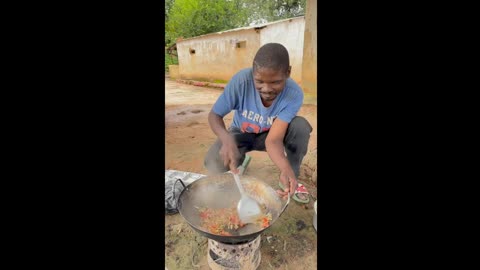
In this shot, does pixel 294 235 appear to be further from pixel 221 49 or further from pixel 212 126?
pixel 221 49

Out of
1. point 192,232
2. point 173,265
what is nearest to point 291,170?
point 192,232

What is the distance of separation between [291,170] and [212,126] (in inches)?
21.3

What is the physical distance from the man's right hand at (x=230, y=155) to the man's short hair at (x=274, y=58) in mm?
462

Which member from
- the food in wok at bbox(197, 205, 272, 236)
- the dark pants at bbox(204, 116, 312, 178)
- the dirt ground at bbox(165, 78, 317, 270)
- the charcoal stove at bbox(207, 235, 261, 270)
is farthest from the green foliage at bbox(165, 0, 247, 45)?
the charcoal stove at bbox(207, 235, 261, 270)

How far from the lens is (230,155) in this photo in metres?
1.66

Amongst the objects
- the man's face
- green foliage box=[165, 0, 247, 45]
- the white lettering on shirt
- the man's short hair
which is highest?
green foliage box=[165, 0, 247, 45]

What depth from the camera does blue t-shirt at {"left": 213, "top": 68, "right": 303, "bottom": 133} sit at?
1.57 m

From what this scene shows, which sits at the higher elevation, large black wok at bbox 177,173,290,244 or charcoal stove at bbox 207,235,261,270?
large black wok at bbox 177,173,290,244

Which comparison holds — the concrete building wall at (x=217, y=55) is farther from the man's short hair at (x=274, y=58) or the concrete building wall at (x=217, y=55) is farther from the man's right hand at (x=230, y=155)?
the man's right hand at (x=230, y=155)

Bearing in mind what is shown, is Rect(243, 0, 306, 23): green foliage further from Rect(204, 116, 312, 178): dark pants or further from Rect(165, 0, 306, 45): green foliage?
Rect(204, 116, 312, 178): dark pants

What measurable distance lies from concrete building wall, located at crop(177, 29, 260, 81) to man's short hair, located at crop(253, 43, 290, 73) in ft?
0.19

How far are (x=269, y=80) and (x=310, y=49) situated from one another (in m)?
0.29

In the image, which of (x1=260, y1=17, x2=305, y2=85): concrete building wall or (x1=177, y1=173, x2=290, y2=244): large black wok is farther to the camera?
(x1=177, y1=173, x2=290, y2=244): large black wok

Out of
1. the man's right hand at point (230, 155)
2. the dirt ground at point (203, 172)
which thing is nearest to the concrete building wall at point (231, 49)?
the dirt ground at point (203, 172)
